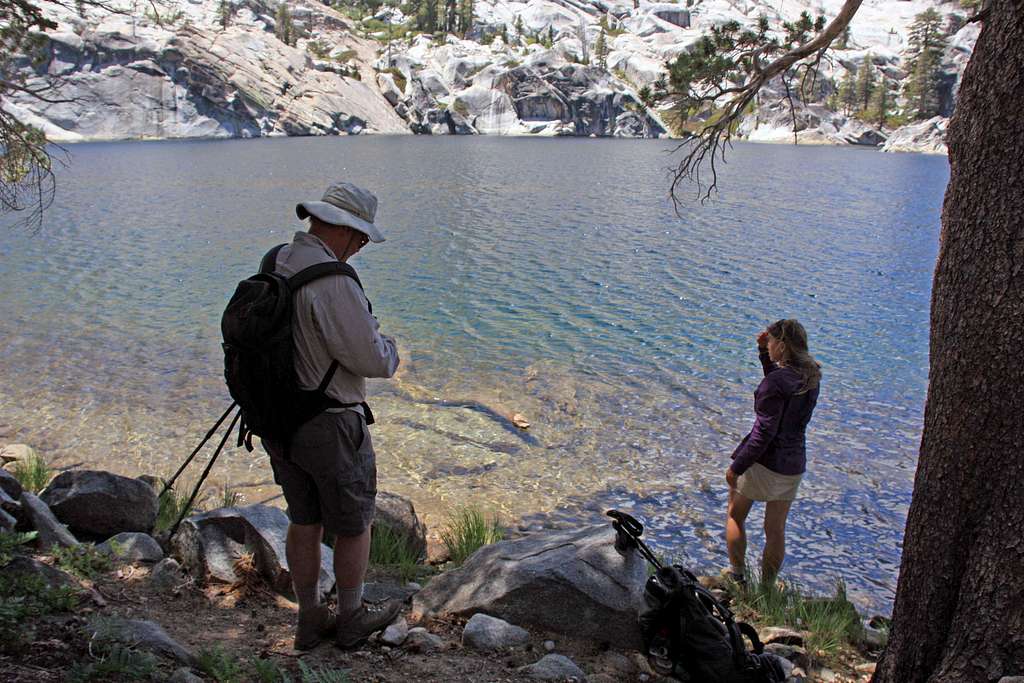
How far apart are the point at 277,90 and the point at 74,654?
109582 mm

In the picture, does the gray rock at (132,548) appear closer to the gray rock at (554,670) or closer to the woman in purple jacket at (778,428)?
the gray rock at (554,670)

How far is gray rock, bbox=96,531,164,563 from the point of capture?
530 centimetres

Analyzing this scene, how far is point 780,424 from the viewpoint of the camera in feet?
18.8

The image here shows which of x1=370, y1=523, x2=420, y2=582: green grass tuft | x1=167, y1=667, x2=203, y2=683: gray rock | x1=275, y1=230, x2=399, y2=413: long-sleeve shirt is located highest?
x1=275, y1=230, x2=399, y2=413: long-sleeve shirt

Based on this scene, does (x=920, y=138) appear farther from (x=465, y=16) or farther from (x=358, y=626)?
(x=358, y=626)

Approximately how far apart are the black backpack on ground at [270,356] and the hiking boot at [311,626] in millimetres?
1014

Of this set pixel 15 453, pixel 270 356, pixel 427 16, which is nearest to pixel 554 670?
pixel 270 356

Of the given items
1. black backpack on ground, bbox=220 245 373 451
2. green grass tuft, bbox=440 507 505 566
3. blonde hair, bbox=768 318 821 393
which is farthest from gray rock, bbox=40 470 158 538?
blonde hair, bbox=768 318 821 393

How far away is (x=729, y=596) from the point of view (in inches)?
241

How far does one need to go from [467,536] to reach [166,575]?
106 inches

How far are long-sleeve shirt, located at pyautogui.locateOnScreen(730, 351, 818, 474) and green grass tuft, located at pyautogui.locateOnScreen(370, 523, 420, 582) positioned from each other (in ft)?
8.74

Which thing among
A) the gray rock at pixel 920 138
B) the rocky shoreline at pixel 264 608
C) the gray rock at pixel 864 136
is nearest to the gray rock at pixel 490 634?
Answer: the rocky shoreline at pixel 264 608

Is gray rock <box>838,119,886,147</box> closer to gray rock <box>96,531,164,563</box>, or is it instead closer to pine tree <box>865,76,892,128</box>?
pine tree <box>865,76,892,128</box>

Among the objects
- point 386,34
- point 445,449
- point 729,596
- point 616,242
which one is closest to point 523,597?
point 729,596
